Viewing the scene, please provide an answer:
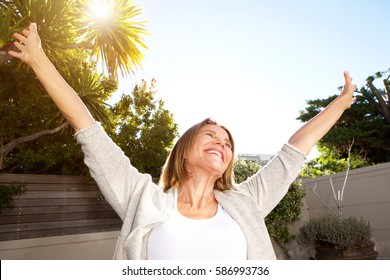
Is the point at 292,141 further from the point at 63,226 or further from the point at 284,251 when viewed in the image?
the point at 284,251

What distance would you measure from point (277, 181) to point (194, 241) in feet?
1.30

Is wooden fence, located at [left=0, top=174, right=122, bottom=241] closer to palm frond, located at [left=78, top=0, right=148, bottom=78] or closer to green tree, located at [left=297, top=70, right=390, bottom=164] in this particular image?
palm frond, located at [left=78, top=0, right=148, bottom=78]

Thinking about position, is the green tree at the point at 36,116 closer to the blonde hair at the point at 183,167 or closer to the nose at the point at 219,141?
the blonde hair at the point at 183,167

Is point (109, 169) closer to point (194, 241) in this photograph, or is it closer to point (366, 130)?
point (194, 241)

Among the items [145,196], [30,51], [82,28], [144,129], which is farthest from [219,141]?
[144,129]

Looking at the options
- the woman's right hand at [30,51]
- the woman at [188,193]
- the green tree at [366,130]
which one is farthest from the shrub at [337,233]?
the green tree at [366,130]

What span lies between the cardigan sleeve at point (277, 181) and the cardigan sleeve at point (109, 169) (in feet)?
1.32

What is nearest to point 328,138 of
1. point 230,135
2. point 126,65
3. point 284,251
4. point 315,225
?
point 284,251

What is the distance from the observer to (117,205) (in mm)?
1146

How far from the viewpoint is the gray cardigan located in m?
1.08

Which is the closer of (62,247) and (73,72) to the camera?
Answer: (62,247)

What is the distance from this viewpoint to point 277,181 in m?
1.28

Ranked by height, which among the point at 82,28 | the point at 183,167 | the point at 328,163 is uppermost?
the point at 328,163

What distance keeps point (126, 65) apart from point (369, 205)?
4.38 meters
